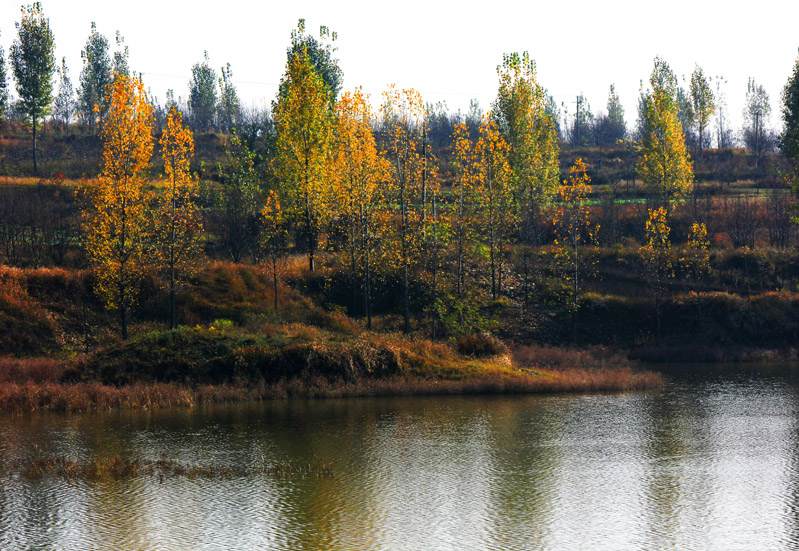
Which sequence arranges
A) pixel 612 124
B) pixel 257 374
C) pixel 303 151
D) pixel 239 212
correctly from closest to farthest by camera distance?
pixel 257 374
pixel 303 151
pixel 239 212
pixel 612 124

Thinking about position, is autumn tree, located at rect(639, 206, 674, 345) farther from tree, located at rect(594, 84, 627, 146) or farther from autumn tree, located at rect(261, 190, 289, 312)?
tree, located at rect(594, 84, 627, 146)

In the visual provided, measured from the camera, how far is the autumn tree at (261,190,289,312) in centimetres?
5338

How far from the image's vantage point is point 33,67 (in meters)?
92.1

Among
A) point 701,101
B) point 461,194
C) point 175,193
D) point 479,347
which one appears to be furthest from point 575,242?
point 701,101

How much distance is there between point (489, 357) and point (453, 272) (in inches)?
635

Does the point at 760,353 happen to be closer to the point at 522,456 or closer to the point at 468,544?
the point at 522,456

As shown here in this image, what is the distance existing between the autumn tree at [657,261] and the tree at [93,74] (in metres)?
98.2

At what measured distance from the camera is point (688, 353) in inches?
2141

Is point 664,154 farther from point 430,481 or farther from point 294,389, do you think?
point 430,481

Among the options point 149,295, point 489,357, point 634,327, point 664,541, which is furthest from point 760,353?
point 149,295

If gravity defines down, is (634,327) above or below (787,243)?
below

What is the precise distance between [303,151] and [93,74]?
3398 inches

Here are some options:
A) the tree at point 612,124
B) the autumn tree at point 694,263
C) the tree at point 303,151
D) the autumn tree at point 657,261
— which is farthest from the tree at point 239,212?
the tree at point 612,124

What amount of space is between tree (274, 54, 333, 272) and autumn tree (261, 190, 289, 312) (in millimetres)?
1678
